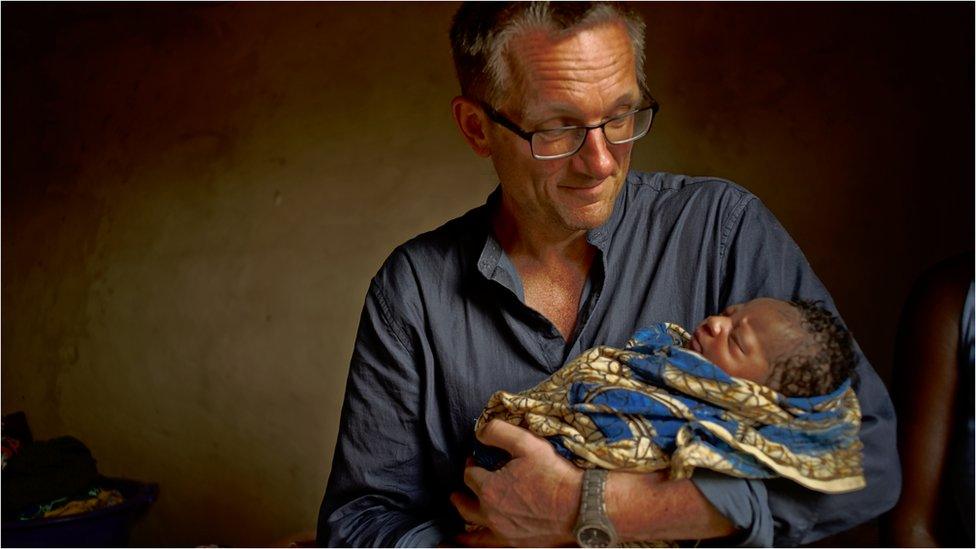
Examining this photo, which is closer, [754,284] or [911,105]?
[754,284]

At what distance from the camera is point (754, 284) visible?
185 cm

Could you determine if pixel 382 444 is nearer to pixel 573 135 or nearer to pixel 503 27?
pixel 573 135

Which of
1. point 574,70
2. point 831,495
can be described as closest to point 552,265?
point 574,70

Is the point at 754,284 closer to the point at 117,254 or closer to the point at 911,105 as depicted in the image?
the point at 911,105

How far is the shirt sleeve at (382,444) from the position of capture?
2031mm

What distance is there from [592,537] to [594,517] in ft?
0.16

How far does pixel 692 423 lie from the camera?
1612 millimetres

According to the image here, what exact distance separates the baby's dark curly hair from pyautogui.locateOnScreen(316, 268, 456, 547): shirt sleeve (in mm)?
749

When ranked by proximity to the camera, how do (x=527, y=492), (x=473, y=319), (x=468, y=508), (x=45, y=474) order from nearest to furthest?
(x=527, y=492)
(x=468, y=508)
(x=473, y=319)
(x=45, y=474)

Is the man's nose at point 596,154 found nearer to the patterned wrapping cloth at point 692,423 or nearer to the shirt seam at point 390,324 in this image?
the patterned wrapping cloth at point 692,423

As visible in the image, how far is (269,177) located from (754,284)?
8.77 feet

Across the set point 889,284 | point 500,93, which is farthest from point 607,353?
point 889,284

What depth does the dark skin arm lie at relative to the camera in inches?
76.4

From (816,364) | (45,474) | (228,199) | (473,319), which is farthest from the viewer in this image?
(228,199)
